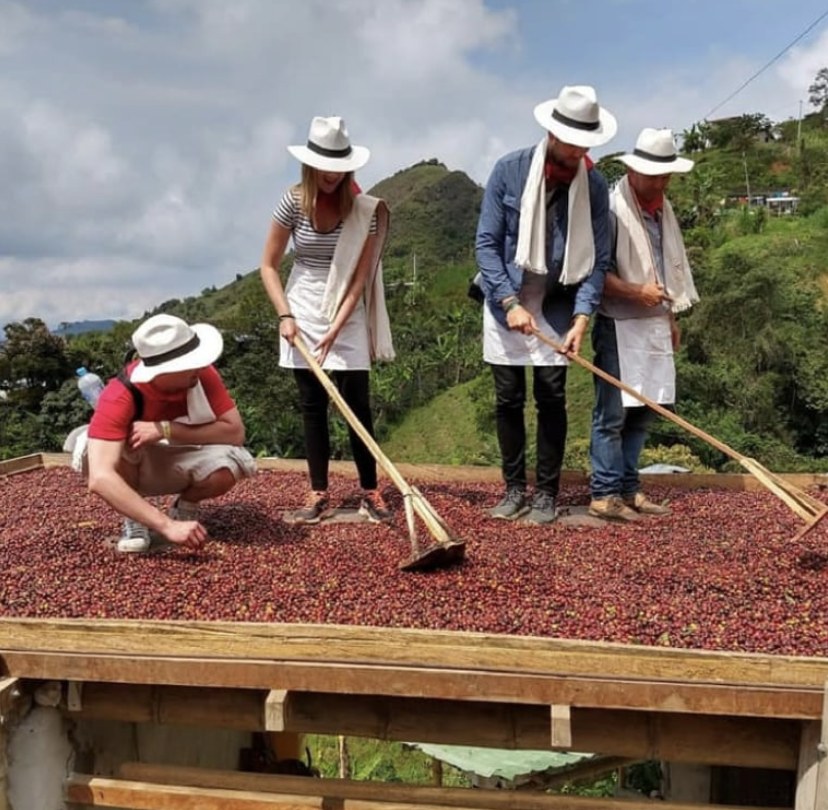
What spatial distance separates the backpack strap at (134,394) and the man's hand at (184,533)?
0.41 m

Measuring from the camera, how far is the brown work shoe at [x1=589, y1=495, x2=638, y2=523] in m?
3.65

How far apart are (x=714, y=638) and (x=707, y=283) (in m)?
16.8

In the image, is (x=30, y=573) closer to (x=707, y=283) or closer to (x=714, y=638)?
(x=714, y=638)

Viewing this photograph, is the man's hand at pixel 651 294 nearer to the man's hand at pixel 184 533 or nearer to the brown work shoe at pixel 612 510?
the brown work shoe at pixel 612 510

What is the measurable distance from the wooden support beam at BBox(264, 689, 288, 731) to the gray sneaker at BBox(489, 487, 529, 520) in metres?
1.58

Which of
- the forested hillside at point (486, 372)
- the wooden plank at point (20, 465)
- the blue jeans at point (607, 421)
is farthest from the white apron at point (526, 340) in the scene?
the forested hillside at point (486, 372)

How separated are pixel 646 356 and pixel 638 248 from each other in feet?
1.62

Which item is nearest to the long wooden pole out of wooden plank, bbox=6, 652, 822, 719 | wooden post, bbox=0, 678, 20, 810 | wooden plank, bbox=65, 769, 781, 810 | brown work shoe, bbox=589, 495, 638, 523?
brown work shoe, bbox=589, 495, 638, 523

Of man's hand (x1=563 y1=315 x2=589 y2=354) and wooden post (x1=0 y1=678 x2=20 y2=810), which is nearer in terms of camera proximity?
wooden post (x1=0 y1=678 x2=20 y2=810)

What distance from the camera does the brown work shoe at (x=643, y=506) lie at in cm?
380

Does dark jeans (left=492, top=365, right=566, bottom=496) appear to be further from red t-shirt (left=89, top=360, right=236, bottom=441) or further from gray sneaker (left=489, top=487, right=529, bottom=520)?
red t-shirt (left=89, top=360, right=236, bottom=441)

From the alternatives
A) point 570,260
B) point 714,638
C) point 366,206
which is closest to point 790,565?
point 714,638

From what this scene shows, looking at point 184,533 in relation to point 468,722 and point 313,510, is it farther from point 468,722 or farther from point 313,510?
point 468,722

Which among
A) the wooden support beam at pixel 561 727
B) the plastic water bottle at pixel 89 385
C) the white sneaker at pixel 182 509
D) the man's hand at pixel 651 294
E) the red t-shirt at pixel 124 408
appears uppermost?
the man's hand at pixel 651 294
